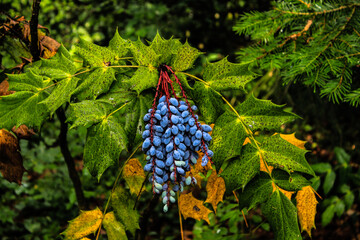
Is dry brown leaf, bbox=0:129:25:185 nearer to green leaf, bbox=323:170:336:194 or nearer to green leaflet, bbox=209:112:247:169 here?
green leaflet, bbox=209:112:247:169

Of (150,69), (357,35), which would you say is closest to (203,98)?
(150,69)

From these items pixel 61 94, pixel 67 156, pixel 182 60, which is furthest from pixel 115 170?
pixel 182 60

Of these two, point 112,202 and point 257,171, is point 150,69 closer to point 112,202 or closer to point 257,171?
point 257,171

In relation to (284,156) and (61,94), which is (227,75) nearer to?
(284,156)

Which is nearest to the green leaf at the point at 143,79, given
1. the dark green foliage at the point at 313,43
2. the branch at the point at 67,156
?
the dark green foliage at the point at 313,43

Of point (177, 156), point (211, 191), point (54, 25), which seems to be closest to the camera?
point (177, 156)

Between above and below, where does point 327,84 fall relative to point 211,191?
above
